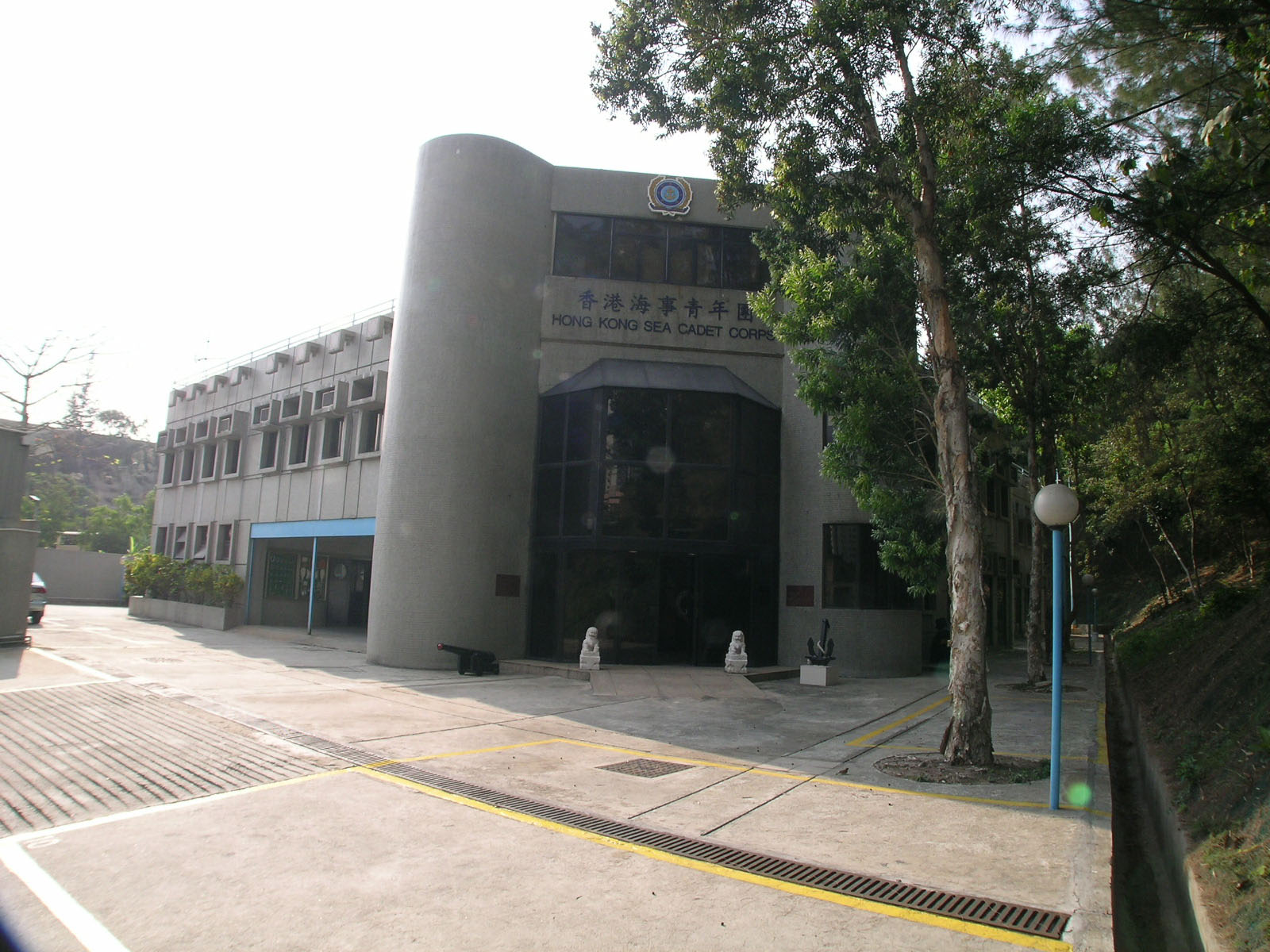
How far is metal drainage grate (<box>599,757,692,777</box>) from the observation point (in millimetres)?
8422

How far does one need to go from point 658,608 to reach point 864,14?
12340 mm

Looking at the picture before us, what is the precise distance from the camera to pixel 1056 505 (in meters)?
7.22

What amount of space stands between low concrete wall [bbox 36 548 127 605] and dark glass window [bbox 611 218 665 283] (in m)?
35.4

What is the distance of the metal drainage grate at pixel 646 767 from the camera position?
8.42 m

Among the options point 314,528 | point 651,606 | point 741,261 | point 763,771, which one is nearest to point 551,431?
point 651,606

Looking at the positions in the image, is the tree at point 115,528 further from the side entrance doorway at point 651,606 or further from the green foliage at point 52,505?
the side entrance doorway at point 651,606

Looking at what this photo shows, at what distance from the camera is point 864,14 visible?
30.6 ft

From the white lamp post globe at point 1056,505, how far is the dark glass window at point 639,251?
571 inches

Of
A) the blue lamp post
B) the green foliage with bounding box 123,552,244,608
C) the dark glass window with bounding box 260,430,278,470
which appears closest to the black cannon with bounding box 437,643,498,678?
the blue lamp post

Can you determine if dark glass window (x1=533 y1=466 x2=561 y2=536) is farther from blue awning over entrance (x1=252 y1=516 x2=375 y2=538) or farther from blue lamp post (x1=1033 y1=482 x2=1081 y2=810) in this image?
blue lamp post (x1=1033 y1=482 x2=1081 y2=810)

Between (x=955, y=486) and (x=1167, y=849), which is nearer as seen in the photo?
(x=1167, y=849)

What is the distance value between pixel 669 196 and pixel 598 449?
709cm

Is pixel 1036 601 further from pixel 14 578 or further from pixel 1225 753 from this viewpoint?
pixel 14 578

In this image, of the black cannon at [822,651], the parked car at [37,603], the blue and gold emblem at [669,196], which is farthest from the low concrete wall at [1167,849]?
the parked car at [37,603]
